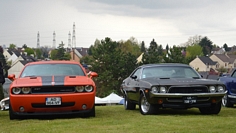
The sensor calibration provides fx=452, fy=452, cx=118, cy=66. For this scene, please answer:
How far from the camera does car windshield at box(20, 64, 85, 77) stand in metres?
10.6

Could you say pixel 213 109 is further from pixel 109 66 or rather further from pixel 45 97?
pixel 109 66

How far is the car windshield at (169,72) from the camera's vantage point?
1128 cm

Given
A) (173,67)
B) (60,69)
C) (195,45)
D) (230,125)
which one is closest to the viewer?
(230,125)

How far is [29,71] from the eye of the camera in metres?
10.7

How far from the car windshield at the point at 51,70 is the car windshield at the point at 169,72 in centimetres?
184

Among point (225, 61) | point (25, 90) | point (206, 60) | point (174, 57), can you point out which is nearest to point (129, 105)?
point (25, 90)

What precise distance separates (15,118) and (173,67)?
13.8 ft

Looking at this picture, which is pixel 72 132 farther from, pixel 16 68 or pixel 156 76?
pixel 16 68

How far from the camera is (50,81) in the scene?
958 cm

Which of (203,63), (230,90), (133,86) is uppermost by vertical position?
(203,63)

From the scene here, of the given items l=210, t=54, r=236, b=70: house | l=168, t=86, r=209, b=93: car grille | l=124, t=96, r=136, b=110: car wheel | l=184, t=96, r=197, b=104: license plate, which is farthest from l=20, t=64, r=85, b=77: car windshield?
l=210, t=54, r=236, b=70: house

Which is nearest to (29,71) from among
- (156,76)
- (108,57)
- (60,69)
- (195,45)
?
(60,69)

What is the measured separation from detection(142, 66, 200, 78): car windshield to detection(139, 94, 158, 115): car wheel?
2.58 ft

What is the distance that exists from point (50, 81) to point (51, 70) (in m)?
1.13
